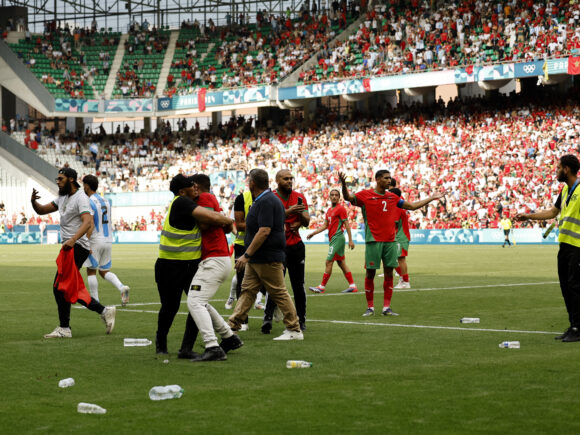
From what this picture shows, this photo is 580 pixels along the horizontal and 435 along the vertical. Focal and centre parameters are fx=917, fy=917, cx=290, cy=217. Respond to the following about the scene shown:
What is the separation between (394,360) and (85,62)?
207ft

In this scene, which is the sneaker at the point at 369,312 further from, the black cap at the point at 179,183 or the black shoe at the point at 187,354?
the black cap at the point at 179,183

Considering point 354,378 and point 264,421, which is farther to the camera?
point 354,378

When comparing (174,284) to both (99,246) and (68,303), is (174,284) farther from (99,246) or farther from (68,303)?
(99,246)

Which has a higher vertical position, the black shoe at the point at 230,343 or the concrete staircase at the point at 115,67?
the concrete staircase at the point at 115,67

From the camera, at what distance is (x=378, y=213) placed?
1445 centimetres

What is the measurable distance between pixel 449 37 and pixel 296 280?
1688 inches

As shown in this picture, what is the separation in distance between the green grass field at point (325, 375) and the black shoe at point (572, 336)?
25 centimetres

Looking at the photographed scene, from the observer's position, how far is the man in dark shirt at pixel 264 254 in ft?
36.1

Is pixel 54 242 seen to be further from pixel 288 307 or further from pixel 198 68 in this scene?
pixel 288 307

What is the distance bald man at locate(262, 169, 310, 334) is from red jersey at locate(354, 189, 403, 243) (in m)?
1.77

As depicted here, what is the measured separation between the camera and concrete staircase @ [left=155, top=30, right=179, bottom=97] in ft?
222

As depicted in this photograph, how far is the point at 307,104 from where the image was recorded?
62375mm

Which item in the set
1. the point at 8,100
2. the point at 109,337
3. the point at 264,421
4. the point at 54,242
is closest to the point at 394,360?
the point at 264,421

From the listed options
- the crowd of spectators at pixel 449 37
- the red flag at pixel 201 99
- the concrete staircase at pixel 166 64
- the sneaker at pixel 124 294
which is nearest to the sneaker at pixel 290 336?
the sneaker at pixel 124 294
